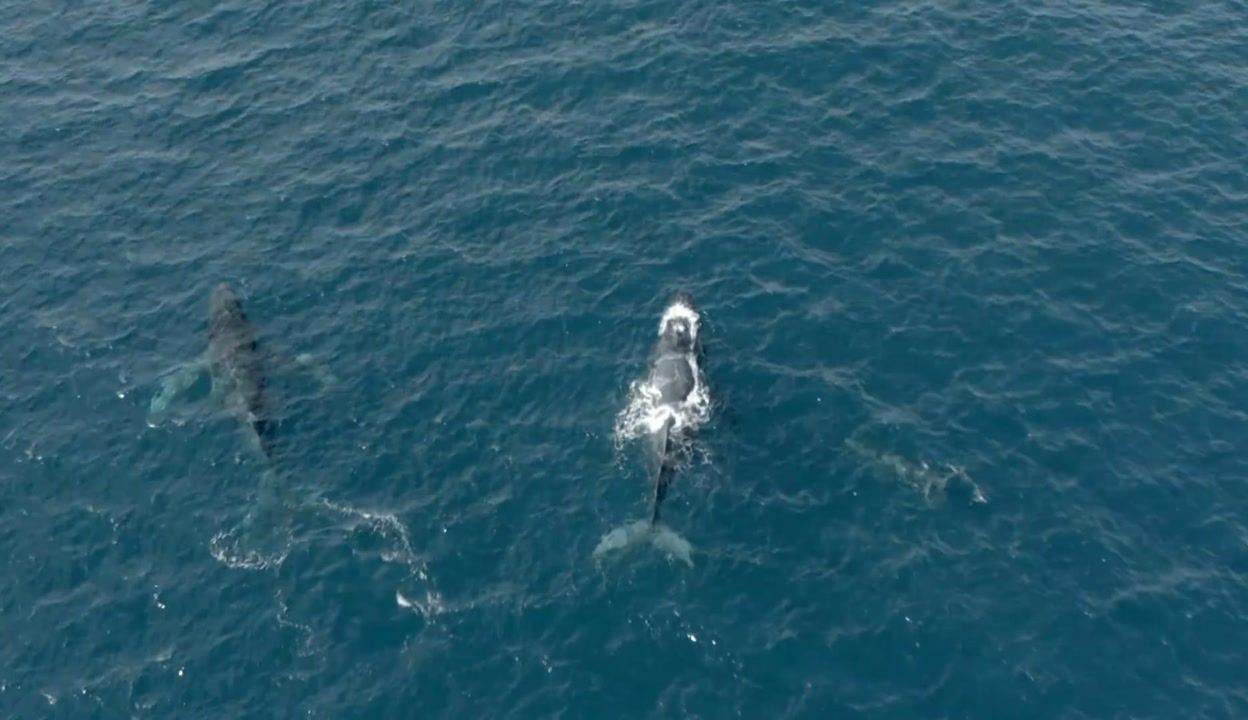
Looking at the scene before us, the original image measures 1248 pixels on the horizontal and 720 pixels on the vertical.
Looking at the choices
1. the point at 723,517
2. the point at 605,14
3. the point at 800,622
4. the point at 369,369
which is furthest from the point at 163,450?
the point at 605,14

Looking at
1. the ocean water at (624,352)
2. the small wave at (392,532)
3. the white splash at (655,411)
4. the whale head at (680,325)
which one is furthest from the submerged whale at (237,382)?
the whale head at (680,325)

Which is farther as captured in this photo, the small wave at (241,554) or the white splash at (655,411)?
the white splash at (655,411)

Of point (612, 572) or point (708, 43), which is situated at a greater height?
point (708, 43)

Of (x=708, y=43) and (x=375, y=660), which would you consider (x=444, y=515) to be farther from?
(x=708, y=43)

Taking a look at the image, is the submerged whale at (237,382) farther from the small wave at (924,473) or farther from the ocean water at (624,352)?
the small wave at (924,473)

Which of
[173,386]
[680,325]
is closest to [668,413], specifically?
[680,325]

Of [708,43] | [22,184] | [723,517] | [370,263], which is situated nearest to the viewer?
[723,517]

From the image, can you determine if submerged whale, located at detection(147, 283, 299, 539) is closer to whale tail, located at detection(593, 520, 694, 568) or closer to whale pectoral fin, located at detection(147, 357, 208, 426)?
whale pectoral fin, located at detection(147, 357, 208, 426)
